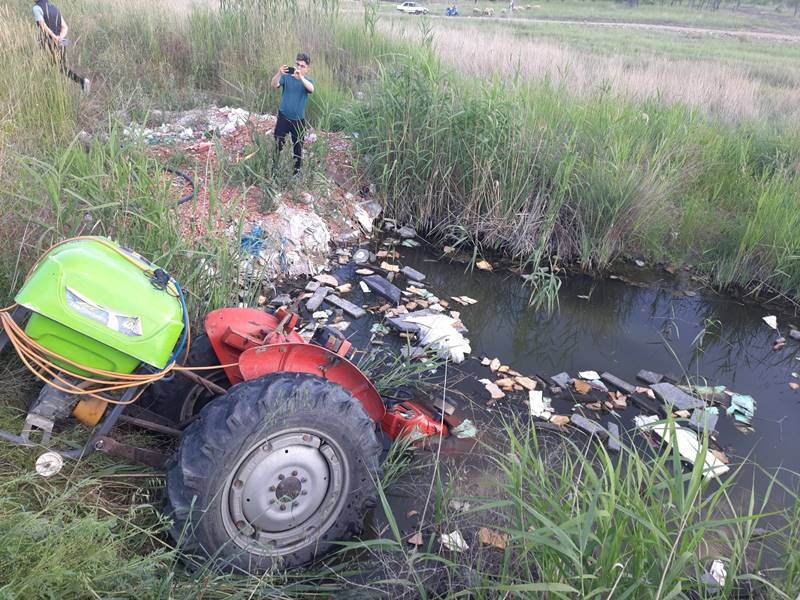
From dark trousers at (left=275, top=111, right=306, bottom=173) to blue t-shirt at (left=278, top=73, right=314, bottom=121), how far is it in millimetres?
76

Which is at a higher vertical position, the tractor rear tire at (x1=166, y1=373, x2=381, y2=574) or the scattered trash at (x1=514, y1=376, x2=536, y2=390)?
the tractor rear tire at (x1=166, y1=373, x2=381, y2=574)

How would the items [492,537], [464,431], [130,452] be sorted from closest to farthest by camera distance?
[130,452] < [492,537] < [464,431]

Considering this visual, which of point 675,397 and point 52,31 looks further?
point 52,31

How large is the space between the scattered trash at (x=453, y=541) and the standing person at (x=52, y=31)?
4.87 meters

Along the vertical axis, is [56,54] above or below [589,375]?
above

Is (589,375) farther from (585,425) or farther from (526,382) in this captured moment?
(585,425)

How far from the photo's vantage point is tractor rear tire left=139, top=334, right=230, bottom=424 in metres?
2.60

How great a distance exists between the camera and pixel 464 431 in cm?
335

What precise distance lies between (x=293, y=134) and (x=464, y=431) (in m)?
3.67

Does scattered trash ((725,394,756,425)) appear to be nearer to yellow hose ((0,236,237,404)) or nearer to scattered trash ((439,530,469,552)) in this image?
scattered trash ((439,530,469,552))

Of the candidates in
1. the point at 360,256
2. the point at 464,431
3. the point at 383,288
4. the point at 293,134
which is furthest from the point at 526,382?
the point at 293,134

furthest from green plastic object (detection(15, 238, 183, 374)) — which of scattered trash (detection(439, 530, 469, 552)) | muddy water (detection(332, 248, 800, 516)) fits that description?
muddy water (detection(332, 248, 800, 516))

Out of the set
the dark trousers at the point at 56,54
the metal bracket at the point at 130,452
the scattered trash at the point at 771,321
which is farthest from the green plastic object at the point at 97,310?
the scattered trash at the point at 771,321

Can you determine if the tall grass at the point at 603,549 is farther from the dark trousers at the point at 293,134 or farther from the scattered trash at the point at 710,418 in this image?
the dark trousers at the point at 293,134
